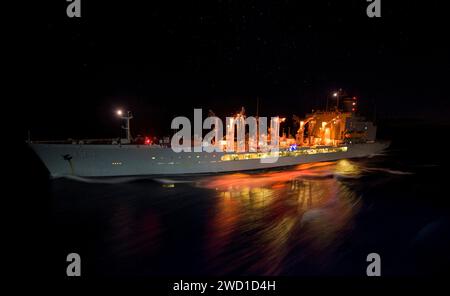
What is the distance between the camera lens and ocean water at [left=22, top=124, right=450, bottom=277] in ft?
39.5

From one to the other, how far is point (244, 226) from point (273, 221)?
6.52 ft

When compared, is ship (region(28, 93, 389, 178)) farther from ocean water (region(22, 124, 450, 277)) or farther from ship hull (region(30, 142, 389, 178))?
ocean water (region(22, 124, 450, 277))

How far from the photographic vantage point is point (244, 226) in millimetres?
16312

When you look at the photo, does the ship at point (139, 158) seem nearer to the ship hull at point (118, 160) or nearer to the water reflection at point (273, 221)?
the ship hull at point (118, 160)

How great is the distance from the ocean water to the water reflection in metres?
0.06

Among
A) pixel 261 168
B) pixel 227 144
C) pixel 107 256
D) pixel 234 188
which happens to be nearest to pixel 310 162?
pixel 261 168

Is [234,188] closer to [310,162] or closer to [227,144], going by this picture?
[227,144]

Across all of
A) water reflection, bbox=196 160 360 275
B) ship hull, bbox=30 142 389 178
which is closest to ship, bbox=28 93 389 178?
ship hull, bbox=30 142 389 178

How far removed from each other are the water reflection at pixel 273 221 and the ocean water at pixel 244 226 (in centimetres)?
6

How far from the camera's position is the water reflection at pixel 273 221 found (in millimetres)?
12438

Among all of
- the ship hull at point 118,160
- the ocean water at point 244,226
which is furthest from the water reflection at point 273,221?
the ship hull at point 118,160
